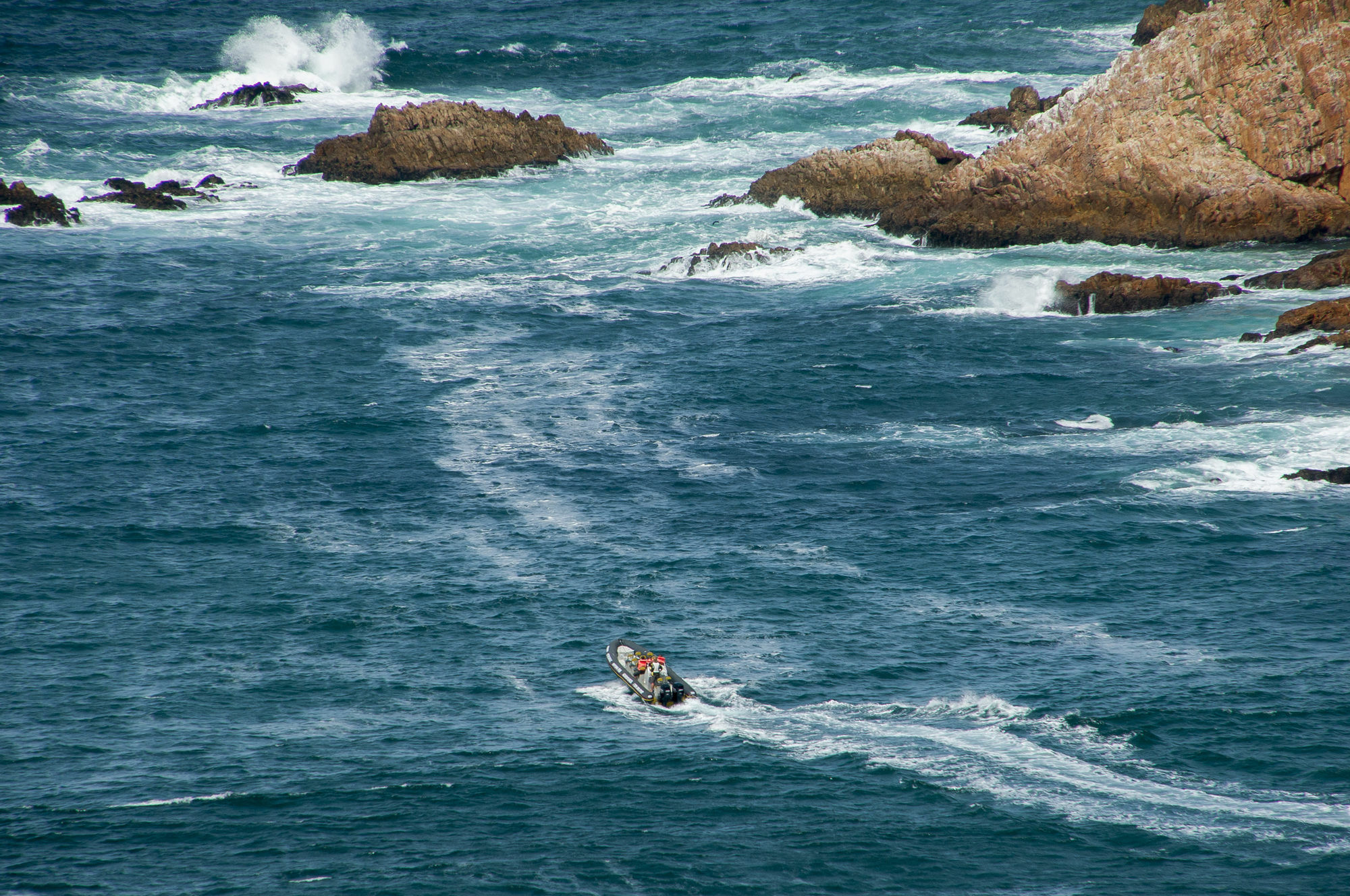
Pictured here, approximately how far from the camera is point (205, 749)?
118 ft

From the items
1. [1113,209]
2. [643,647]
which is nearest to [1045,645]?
[643,647]

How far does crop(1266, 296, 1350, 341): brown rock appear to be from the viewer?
58.8 metres

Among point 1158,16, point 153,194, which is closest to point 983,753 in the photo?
point 153,194

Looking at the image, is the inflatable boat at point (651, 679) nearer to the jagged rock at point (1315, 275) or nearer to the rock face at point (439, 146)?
the jagged rock at point (1315, 275)

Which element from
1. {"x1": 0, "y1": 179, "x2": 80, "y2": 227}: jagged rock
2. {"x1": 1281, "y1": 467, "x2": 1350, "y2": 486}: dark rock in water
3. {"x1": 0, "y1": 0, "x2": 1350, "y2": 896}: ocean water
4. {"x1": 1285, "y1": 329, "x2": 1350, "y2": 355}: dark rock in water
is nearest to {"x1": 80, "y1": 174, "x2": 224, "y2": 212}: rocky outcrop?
{"x1": 0, "y1": 0, "x2": 1350, "y2": 896}: ocean water

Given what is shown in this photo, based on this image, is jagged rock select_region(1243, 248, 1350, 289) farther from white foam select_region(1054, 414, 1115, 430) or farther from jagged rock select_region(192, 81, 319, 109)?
jagged rock select_region(192, 81, 319, 109)

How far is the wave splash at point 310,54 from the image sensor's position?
122500 millimetres

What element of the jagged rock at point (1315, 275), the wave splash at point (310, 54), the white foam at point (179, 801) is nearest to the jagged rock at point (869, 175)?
the jagged rock at point (1315, 275)

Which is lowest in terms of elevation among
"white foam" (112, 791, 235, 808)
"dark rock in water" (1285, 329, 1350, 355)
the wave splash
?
"white foam" (112, 791, 235, 808)

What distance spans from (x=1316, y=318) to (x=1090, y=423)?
13.4 meters

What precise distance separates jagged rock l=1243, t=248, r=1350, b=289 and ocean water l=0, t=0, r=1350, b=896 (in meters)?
0.94

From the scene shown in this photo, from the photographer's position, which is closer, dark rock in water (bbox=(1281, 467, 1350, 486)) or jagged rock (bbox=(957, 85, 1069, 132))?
dark rock in water (bbox=(1281, 467, 1350, 486))

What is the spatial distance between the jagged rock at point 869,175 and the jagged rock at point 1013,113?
42.6 ft

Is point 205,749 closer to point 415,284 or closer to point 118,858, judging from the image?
point 118,858
